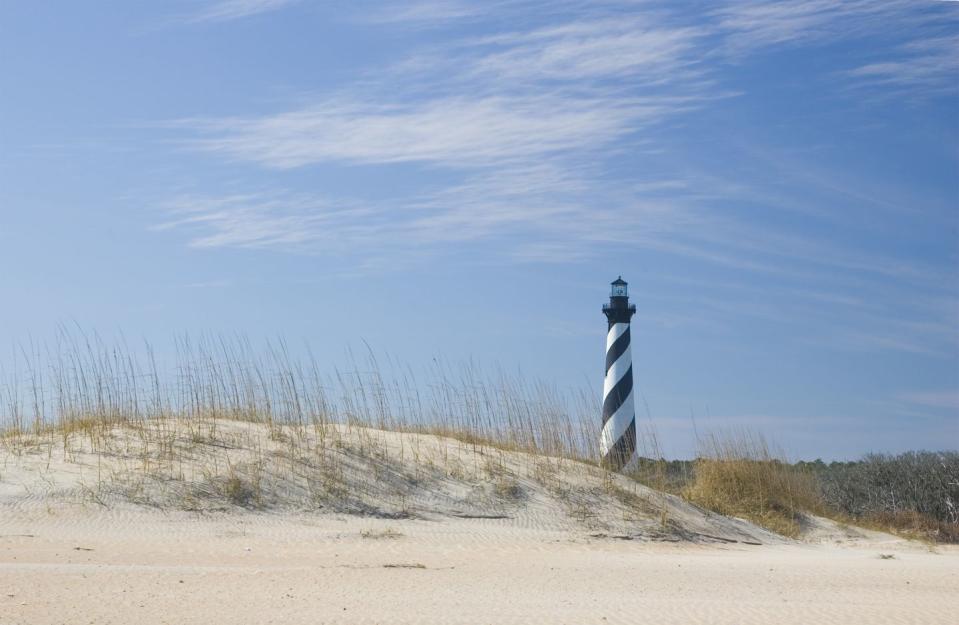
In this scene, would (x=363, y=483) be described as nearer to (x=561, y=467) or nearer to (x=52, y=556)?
(x=561, y=467)

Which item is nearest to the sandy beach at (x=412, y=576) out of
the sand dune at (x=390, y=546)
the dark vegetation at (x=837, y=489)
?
the sand dune at (x=390, y=546)

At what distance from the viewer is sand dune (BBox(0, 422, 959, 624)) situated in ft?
22.0

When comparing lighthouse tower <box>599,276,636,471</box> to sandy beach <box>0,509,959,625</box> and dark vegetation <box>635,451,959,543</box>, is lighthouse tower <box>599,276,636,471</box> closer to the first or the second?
dark vegetation <box>635,451,959,543</box>

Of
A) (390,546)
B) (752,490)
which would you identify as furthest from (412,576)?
(752,490)

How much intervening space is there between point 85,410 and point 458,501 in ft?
14.8

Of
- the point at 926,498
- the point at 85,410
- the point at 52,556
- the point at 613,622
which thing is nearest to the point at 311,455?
the point at 85,410

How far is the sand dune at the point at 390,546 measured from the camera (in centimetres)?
671

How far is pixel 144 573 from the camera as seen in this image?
291 inches

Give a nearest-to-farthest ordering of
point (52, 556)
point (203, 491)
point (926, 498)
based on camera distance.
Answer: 1. point (52, 556)
2. point (203, 491)
3. point (926, 498)

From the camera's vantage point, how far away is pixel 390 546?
960cm

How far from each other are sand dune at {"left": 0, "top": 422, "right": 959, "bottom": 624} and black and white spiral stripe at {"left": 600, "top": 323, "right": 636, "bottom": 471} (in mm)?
2294

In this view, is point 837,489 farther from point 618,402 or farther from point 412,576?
point 412,576

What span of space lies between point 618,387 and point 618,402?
0.27 m

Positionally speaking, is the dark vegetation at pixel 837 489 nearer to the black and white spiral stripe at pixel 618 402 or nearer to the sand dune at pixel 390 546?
the black and white spiral stripe at pixel 618 402
